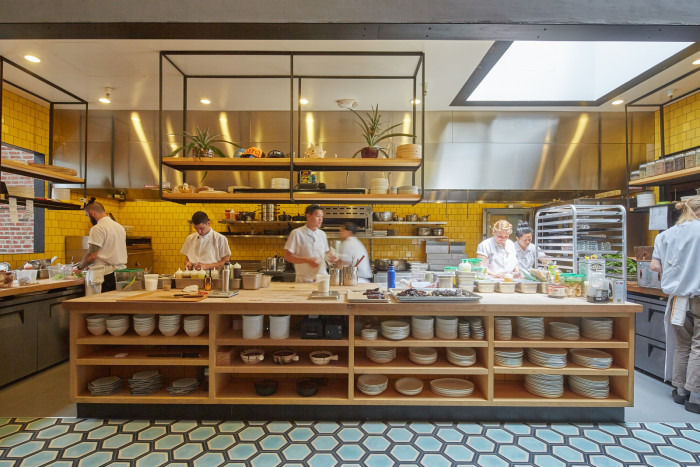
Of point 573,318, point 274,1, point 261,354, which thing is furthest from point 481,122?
point 261,354

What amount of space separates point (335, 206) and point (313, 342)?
3.56 meters

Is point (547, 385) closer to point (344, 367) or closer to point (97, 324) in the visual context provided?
point (344, 367)

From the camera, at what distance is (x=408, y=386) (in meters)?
3.16

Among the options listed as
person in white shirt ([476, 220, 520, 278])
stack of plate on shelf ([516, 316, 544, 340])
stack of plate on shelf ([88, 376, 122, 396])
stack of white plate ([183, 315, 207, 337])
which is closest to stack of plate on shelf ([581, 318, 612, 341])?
stack of plate on shelf ([516, 316, 544, 340])

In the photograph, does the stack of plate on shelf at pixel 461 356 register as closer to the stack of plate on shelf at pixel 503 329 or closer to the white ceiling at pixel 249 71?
the stack of plate on shelf at pixel 503 329

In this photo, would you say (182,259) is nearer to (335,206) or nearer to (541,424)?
(335,206)

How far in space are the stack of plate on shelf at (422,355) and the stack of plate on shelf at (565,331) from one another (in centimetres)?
113

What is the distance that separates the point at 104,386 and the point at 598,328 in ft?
14.8

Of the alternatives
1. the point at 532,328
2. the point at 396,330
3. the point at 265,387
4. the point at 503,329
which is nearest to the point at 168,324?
the point at 265,387

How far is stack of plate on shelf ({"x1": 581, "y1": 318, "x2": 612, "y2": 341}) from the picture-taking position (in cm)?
314

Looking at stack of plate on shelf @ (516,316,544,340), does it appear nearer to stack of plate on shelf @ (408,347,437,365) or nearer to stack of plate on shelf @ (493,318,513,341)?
stack of plate on shelf @ (493,318,513,341)

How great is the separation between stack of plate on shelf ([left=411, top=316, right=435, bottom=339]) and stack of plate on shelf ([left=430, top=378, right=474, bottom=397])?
0.46 m

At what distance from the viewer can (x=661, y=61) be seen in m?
3.99

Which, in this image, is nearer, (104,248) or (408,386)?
(408,386)
